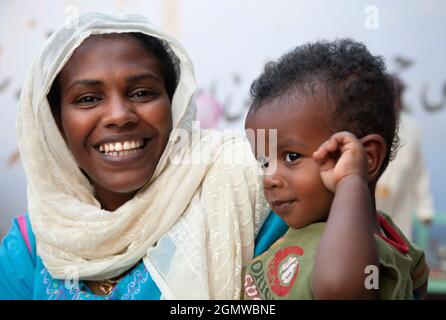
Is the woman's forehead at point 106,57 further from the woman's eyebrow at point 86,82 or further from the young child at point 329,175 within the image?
the young child at point 329,175

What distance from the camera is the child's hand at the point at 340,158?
54.6 inches

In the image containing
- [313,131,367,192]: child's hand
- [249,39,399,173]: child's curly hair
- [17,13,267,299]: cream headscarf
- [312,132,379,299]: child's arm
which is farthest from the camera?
[17,13,267,299]: cream headscarf

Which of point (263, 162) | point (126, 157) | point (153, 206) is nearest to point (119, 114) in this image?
point (126, 157)

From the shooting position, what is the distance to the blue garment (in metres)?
1.76

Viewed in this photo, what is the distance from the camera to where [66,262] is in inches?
75.0

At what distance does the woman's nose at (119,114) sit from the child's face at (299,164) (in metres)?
0.48

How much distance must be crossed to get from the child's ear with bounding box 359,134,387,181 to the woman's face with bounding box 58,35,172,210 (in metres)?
0.68

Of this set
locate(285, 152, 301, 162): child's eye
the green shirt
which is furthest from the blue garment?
locate(285, 152, 301, 162): child's eye

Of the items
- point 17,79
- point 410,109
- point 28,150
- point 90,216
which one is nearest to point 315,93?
point 90,216

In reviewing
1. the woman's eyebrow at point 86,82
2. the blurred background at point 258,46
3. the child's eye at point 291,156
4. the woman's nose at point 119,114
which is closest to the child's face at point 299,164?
the child's eye at point 291,156

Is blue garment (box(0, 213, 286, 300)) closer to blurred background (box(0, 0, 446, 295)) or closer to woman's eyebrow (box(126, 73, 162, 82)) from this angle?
woman's eyebrow (box(126, 73, 162, 82))

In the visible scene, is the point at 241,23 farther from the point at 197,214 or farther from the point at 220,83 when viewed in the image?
the point at 197,214

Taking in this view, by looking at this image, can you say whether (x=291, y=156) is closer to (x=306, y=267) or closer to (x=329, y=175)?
(x=329, y=175)

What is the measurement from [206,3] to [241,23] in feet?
0.97
